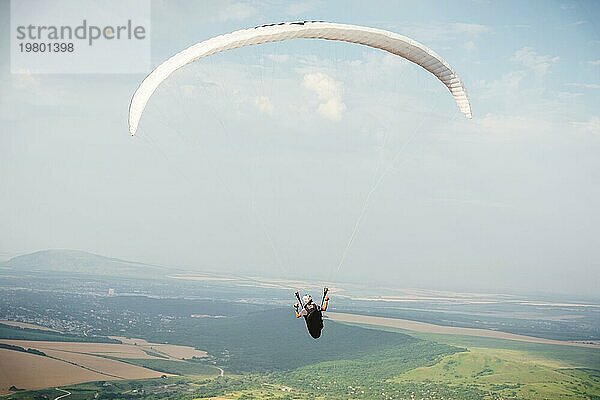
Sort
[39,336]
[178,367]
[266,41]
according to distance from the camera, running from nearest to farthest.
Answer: [266,41] < [178,367] < [39,336]

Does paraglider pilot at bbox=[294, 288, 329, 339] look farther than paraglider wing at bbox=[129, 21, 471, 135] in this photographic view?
Yes

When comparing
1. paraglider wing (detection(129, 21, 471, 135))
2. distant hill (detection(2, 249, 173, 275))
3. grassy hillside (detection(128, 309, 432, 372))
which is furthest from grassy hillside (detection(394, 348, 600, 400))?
paraglider wing (detection(129, 21, 471, 135))

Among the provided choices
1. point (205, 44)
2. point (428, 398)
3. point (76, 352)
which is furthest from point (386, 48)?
point (76, 352)

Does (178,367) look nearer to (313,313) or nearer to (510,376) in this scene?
(510,376)

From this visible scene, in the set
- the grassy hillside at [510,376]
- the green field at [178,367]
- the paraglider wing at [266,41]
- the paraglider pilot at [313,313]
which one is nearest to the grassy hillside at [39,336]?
the green field at [178,367]

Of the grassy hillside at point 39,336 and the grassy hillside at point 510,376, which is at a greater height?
the grassy hillside at point 39,336

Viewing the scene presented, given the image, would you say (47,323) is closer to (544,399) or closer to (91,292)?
(91,292)

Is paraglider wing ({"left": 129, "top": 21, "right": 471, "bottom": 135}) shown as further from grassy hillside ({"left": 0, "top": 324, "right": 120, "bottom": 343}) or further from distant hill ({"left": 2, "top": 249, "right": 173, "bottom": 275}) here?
distant hill ({"left": 2, "top": 249, "right": 173, "bottom": 275})

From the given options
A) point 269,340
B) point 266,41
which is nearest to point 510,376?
point 269,340

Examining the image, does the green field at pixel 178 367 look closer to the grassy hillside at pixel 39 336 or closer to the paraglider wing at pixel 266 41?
the grassy hillside at pixel 39 336
